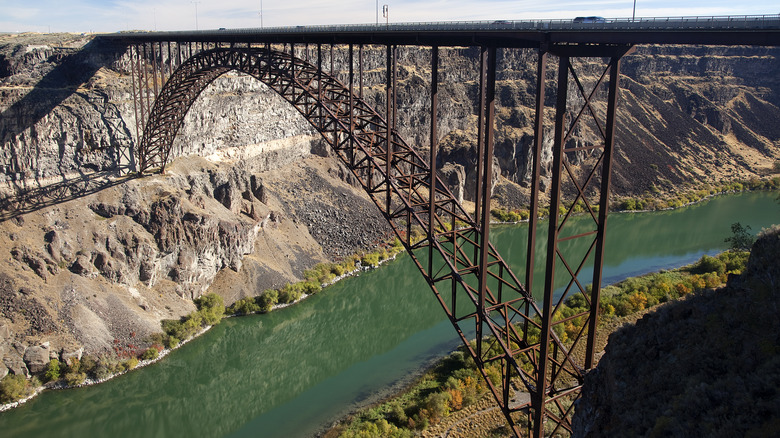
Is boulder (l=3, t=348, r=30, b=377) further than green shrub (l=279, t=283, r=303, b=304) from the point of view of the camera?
No

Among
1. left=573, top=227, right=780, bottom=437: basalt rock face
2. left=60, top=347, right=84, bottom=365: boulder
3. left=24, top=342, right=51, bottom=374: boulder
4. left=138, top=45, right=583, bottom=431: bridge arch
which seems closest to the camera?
left=573, top=227, right=780, bottom=437: basalt rock face

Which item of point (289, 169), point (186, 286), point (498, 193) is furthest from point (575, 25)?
point (498, 193)

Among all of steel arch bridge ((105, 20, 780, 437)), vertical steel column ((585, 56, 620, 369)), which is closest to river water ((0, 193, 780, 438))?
steel arch bridge ((105, 20, 780, 437))

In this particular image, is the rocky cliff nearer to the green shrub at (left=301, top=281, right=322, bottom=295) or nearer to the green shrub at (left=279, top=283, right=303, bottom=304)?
the green shrub at (left=279, top=283, right=303, bottom=304)

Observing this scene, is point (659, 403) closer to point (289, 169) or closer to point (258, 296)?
point (258, 296)

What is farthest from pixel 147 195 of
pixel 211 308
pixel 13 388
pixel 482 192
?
pixel 482 192

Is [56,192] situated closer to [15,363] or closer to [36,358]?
[36,358]

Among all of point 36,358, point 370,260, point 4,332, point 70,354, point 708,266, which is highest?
point 4,332
